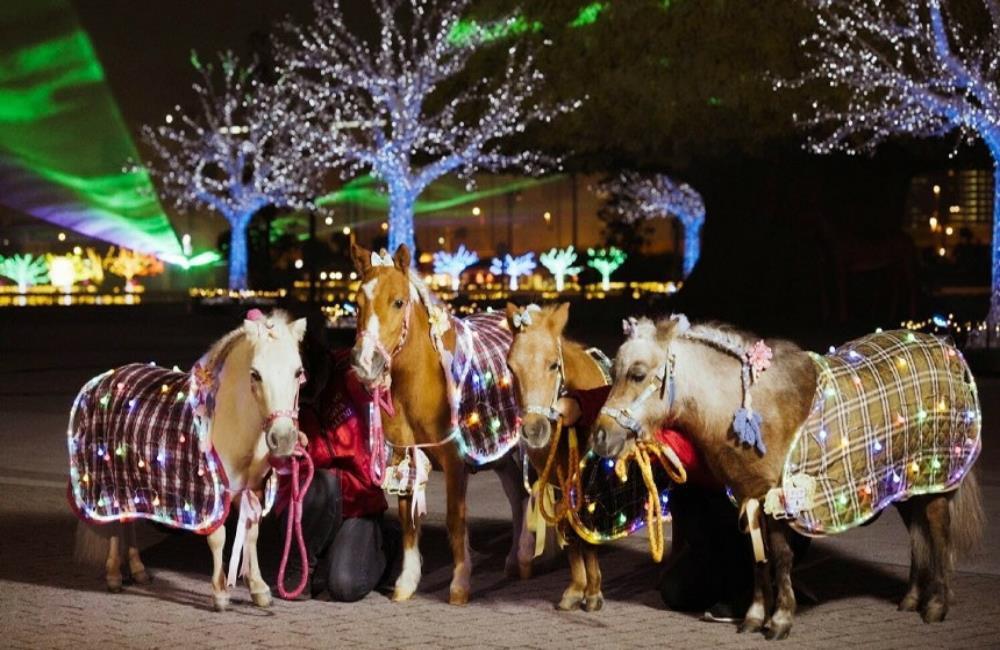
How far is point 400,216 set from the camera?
3469 centimetres

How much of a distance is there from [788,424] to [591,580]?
4.84ft

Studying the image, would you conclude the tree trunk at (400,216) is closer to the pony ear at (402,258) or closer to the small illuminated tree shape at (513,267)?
the small illuminated tree shape at (513,267)

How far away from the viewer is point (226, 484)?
8.92m

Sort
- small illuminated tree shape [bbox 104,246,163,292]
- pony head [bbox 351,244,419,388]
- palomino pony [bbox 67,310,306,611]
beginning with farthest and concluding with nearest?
1. small illuminated tree shape [bbox 104,246,163,292]
2. pony head [bbox 351,244,419,388]
3. palomino pony [bbox 67,310,306,611]

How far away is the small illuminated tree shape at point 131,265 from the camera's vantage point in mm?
65438

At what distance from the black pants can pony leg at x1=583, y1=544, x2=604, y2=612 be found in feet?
4.30

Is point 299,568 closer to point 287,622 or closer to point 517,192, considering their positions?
point 287,622

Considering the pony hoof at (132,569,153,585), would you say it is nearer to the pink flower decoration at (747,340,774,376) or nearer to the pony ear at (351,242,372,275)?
the pony ear at (351,242,372,275)

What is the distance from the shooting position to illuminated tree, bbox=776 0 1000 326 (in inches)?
1005

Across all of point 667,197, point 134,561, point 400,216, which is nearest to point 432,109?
point 400,216

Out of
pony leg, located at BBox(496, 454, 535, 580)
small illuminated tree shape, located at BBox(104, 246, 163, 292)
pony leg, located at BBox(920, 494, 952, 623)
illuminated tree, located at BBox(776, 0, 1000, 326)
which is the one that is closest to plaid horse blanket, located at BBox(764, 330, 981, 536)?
pony leg, located at BBox(920, 494, 952, 623)

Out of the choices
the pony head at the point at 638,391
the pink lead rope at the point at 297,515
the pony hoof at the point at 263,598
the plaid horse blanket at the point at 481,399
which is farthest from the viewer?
the plaid horse blanket at the point at 481,399

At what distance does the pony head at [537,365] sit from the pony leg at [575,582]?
0.67 meters

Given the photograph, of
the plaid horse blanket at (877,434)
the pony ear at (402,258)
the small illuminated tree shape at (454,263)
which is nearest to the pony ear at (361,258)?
the pony ear at (402,258)
